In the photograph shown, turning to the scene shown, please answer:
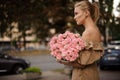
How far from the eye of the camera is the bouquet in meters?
5.25

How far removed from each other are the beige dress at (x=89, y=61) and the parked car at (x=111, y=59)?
17.0m

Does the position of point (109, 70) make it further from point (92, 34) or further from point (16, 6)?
point (92, 34)

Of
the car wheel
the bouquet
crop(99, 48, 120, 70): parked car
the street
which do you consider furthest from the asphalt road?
the bouquet

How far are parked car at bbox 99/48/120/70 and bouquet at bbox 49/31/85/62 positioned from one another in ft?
56.6

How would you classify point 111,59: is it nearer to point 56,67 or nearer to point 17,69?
point 56,67

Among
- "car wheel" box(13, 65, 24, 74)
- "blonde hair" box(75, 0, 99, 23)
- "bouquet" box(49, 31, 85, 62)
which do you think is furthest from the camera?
"car wheel" box(13, 65, 24, 74)

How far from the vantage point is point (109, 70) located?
23078 mm

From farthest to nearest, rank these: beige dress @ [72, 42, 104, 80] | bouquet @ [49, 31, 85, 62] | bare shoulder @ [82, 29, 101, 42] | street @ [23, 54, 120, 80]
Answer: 1. street @ [23, 54, 120, 80]
2. bare shoulder @ [82, 29, 101, 42]
3. beige dress @ [72, 42, 104, 80]
4. bouquet @ [49, 31, 85, 62]

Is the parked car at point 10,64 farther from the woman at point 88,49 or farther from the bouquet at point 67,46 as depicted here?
the bouquet at point 67,46

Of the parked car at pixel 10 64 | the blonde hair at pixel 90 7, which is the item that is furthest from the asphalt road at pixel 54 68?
the blonde hair at pixel 90 7

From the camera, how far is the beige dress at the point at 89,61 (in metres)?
5.37

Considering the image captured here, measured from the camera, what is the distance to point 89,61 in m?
5.41

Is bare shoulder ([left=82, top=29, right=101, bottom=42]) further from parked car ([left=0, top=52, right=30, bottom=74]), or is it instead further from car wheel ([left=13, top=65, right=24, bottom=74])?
car wheel ([left=13, top=65, right=24, bottom=74])

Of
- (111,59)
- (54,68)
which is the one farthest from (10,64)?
(111,59)
